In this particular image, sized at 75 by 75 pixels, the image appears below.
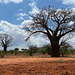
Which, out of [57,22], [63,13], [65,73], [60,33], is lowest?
[65,73]

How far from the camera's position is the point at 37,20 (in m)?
11.7

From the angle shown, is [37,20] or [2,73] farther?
[37,20]

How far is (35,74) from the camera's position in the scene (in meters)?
3.25

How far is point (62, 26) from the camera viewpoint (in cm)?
1148

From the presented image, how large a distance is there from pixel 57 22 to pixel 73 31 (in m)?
1.71

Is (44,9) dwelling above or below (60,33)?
above

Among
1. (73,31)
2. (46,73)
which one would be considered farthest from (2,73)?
(73,31)

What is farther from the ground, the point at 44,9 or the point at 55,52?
the point at 44,9

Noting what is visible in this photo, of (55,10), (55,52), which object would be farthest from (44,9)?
(55,52)

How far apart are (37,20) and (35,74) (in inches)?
349

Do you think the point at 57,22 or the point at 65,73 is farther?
the point at 57,22

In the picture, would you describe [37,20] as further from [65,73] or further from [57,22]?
[65,73]

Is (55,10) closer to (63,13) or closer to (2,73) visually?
(63,13)

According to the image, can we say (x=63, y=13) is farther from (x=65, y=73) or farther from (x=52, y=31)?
(x=65, y=73)
